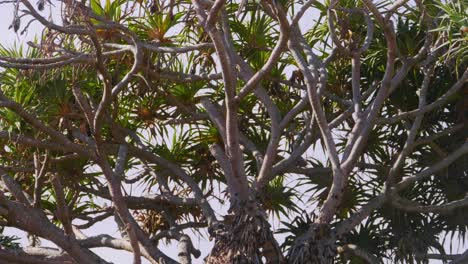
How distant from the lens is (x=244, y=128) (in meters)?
11.0

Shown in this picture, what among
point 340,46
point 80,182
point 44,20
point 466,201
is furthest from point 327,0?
point 44,20

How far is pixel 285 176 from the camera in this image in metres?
11.1

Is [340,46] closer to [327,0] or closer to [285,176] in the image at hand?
[327,0]

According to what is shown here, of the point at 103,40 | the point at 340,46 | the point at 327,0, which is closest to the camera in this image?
the point at 340,46

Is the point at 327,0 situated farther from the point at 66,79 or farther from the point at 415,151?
the point at 66,79

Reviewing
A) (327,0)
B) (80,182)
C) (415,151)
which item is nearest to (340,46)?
(327,0)

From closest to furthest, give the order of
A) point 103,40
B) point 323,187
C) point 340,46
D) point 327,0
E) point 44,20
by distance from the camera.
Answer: point 44,20, point 340,46, point 103,40, point 327,0, point 323,187

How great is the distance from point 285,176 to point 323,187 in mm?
402

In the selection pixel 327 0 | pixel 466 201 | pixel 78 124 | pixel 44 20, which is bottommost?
pixel 466 201

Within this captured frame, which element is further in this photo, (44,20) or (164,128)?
(164,128)

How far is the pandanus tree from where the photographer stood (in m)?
8.31

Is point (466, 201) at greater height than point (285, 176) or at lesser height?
lesser

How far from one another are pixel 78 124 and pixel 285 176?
218 cm

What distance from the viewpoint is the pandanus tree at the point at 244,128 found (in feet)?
27.3
